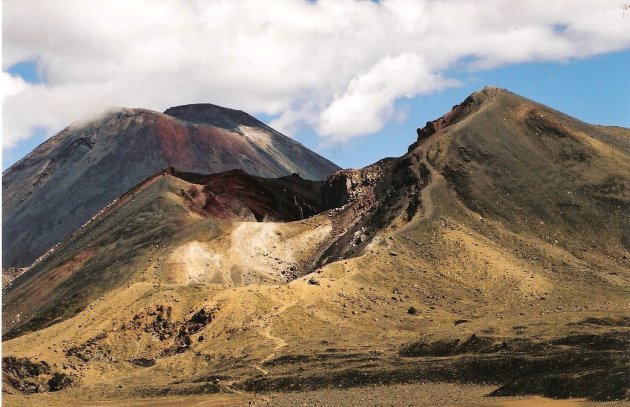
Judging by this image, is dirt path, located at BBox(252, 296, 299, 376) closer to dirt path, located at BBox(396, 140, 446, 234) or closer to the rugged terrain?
the rugged terrain

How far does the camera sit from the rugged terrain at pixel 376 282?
47344 mm

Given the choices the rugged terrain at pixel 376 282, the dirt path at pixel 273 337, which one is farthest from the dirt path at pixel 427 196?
the dirt path at pixel 273 337

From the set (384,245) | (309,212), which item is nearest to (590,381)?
(384,245)

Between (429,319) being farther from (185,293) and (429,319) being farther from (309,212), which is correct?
(309,212)

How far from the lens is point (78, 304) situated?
78812mm

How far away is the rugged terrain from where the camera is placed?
47.3 meters

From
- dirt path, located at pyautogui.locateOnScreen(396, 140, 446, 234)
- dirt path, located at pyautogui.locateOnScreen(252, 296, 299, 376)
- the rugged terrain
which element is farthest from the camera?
dirt path, located at pyautogui.locateOnScreen(396, 140, 446, 234)

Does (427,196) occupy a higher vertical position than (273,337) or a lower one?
higher

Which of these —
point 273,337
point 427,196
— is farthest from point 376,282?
point 427,196

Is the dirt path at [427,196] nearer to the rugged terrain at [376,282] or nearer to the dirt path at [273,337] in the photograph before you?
the rugged terrain at [376,282]

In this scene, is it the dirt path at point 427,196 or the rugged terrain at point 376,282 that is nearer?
the rugged terrain at point 376,282

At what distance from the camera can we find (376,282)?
219 feet

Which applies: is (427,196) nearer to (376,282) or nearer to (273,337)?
(376,282)

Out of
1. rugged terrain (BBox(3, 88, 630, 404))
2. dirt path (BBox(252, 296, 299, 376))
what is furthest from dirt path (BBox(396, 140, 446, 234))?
dirt path (BBox(252, 296, 299, 376))
